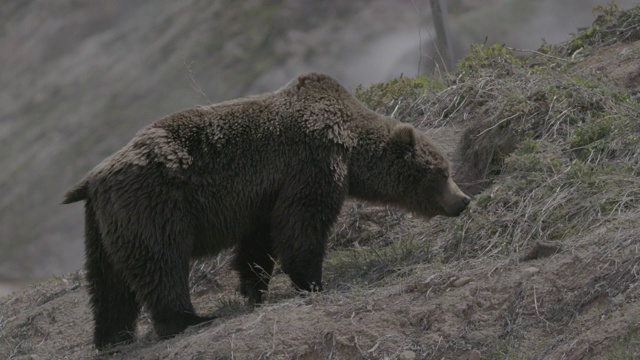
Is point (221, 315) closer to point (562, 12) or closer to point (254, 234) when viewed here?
point (254, 234)

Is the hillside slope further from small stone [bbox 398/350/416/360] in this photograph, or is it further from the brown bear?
the brown bear

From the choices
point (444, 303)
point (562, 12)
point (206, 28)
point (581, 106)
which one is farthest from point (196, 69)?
point (444, 303)

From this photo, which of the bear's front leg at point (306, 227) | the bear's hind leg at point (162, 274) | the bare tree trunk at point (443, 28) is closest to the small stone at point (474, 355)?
the bear's front leg at point (306, 227)

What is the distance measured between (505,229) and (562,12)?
9545 mm

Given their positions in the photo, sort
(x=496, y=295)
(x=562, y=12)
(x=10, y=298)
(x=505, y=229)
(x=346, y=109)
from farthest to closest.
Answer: (x=562, y=12)
(x=10, y=298)
(x=346, y=109)
(x=505, y=229)
(x=496, y=295)

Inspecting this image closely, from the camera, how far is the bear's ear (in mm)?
8469

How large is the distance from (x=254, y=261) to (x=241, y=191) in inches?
31.3

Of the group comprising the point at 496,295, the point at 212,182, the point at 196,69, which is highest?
the point at 196,69

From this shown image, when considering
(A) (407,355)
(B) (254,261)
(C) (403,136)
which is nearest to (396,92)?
(C) (403,136)

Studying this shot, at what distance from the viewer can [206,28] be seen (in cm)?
2547

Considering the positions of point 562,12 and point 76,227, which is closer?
point 562,12

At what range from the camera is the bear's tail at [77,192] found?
306 inches

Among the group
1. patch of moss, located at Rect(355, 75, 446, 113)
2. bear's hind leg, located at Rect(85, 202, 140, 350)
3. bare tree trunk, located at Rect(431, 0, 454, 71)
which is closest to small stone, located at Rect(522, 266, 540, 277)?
bear's hind leg, located at Rect(85, 202, 140, 350)

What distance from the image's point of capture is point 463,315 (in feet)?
21.0
